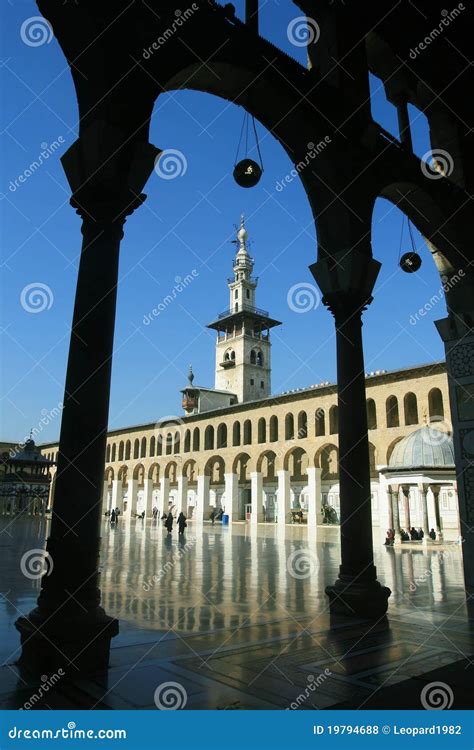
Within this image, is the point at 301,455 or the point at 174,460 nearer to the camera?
the point at 301,455

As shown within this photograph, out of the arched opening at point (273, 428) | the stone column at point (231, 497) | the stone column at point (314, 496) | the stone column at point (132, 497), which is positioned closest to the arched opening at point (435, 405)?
the stone column at point (314, 496)

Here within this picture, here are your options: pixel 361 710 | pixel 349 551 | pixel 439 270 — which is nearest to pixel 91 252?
pixel 361 710

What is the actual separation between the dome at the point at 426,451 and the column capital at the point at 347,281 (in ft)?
48.7

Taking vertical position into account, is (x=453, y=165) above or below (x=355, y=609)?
above

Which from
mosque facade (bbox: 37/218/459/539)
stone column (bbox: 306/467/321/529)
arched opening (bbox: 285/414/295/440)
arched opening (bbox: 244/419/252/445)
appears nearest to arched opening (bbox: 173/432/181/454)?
mosque facade (bbox: 37/218/459/539)

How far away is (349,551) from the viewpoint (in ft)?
20.7

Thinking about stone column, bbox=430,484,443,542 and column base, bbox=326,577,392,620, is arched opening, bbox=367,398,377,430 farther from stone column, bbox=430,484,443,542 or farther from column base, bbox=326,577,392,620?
column base, bbox=326,577,392,620

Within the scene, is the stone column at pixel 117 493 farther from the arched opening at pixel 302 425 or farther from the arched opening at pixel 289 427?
the arched opening at pixel 302 425

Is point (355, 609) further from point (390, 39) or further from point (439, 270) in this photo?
point (390, 39)

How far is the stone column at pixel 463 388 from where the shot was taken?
818 centimetres

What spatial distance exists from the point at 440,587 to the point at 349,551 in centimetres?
322

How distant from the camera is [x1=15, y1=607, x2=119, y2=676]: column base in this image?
3760 mm

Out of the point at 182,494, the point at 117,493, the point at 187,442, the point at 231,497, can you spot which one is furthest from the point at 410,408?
the point at 117,493

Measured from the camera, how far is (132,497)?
53125mm
